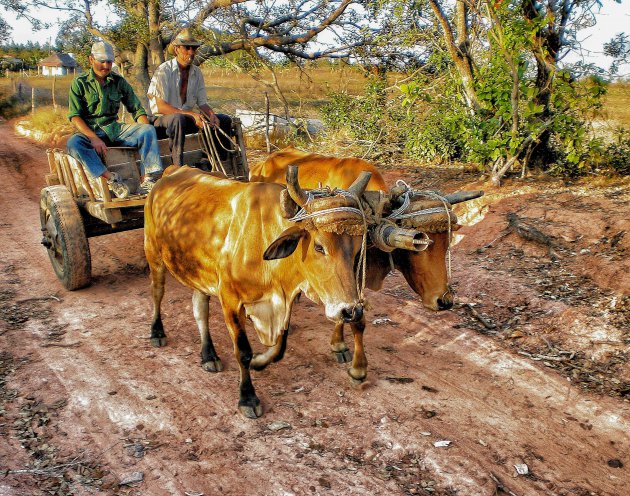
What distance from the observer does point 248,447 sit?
13.3 feet

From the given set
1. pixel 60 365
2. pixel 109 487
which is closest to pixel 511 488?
pixel 109 487

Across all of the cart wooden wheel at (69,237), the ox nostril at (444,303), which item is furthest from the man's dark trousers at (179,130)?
the ox nostril at (444,303)

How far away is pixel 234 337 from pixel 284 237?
3.64 ft

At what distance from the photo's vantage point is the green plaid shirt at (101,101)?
22.5 ft

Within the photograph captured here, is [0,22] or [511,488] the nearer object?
[511,488]

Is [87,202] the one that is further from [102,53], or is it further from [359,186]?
[359,186]

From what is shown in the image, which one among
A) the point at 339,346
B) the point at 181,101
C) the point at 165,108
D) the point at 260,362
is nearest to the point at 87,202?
the point at 165,108

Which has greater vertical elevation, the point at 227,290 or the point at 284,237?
the point at 284,237

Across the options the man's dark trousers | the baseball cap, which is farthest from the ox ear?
the baseball cap

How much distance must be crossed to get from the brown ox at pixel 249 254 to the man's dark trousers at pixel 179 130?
4.77 feet

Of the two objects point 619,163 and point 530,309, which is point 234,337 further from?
point 619,163

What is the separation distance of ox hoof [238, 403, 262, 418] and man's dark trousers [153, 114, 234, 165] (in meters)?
3.48

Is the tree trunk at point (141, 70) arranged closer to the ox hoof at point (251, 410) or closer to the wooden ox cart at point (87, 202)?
the wooden ox cart at point (87, 202)

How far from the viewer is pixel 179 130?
6852 millimetres
